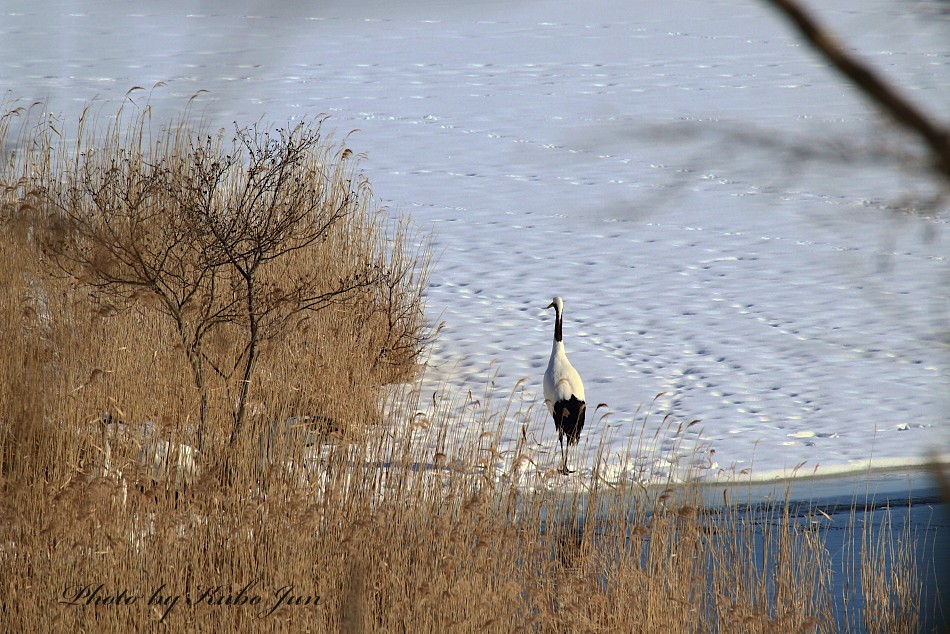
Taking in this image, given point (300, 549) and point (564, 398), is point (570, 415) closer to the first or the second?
point (564, 398)

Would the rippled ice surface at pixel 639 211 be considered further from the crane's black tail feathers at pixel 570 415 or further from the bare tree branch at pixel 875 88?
the crane's black tail feathers at pixel 570 415

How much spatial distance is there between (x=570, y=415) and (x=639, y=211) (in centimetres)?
541

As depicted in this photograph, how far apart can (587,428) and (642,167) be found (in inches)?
337

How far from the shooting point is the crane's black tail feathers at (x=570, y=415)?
6023mm

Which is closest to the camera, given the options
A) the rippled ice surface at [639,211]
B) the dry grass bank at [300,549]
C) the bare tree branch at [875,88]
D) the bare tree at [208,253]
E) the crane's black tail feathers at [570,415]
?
the bare tree branch at [875,88]

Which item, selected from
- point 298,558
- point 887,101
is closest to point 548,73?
point 298,558

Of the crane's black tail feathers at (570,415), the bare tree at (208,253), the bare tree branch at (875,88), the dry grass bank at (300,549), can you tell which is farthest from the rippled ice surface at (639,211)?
the bare tree at (208,253)

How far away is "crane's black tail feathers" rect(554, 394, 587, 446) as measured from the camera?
6.02m

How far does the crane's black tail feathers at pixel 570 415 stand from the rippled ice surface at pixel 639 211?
0.80 feet

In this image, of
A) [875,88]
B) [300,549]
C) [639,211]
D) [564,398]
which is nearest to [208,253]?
[564,398]

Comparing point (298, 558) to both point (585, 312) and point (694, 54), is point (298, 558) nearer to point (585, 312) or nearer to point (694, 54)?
point (585, 312)

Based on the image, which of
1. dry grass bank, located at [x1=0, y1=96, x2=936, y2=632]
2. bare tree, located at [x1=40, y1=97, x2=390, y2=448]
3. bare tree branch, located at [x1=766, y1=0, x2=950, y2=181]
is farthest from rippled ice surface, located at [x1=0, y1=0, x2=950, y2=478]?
bare tree, located at [x1=40, y1=97, x2=390, y2=448]

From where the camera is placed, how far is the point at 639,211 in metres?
0.67

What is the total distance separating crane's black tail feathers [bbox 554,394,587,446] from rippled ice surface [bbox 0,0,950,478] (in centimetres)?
24
